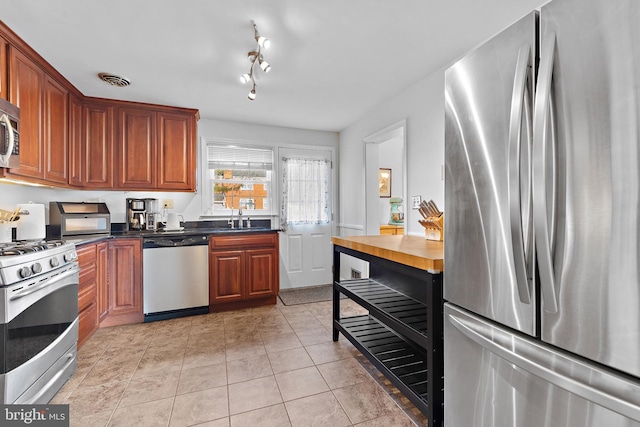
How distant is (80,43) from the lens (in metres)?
2.18

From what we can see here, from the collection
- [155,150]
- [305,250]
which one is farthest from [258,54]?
[305,250]

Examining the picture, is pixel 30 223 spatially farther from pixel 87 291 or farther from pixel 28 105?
pixel 28 105

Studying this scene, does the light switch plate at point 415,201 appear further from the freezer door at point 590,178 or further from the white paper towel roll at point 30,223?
the white paper towel roll at point 30,223

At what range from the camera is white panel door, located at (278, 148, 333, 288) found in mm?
4398

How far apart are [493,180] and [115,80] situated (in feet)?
10.5

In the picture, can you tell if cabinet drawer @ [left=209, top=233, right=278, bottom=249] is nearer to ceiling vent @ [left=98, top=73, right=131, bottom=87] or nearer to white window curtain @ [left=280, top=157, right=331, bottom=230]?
white window curtain @ [left=280, top=157, right=331, bottom=230]

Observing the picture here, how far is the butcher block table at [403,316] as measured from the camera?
1.43 metres

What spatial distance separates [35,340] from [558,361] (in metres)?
2.46

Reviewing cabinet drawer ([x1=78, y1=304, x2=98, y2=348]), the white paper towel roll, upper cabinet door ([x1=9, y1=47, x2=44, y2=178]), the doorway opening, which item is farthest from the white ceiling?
cabinet drawer ([x1=78, y1=304, x2=98, y2=348])

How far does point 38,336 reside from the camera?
1.74m

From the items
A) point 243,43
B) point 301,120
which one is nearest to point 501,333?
point 243,43

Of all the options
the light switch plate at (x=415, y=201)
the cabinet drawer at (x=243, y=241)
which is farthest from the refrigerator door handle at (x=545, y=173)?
the cabinet drawer at (x=243, y=241)

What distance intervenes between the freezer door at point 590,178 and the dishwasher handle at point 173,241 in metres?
3.14

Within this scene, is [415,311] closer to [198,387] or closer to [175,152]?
[198,387]
